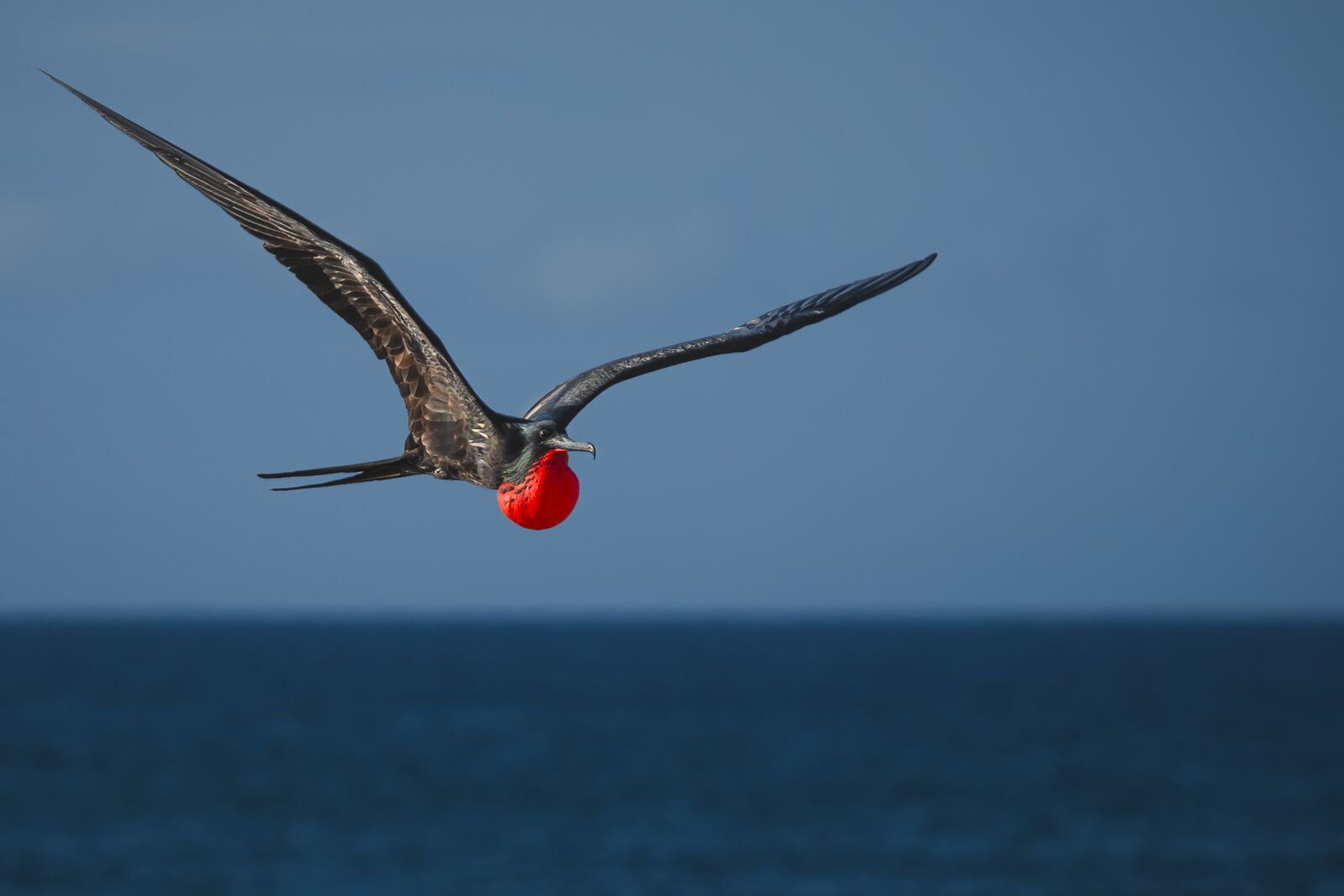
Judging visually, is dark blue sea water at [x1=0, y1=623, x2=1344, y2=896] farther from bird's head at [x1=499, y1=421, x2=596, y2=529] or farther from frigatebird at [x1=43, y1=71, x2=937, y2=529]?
bird's head at [x1=499, y1=421, x2=596, y2=529]

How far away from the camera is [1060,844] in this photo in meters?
50.2

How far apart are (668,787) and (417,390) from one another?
57.4 metres

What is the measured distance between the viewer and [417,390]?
662cm

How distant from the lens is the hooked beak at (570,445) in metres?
6.20

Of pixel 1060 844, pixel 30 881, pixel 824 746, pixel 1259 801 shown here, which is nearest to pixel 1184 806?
pixel 1259 801

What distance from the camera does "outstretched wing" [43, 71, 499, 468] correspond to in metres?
6.18

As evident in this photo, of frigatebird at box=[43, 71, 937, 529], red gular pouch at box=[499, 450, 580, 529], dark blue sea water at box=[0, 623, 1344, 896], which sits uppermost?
frigatebird at box=[43, 71, 937, 529]

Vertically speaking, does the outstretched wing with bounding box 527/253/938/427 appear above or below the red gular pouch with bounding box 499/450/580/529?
above

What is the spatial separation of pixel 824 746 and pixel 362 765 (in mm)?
22240

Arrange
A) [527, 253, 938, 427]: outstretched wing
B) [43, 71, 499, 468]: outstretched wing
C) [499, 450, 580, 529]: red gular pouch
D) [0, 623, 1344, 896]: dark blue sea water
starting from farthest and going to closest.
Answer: [0, 623, 1344, 896]: dark blue sea water, [527, 253, 938, 427]: outstretched wing, [43, 71, 499, 468]: outstretched wing, [499, 450, 580, 529]: red gular pouch

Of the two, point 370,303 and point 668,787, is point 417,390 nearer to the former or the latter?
point 370,303

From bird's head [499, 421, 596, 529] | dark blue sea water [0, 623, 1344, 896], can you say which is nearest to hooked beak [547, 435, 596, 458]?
bird's head [499, 421, 596, 529]

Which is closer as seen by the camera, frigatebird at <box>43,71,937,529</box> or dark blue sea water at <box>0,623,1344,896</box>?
frigatebird at <box>43,71,937,529</box>

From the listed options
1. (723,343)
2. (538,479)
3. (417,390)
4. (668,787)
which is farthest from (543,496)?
(668,787)
